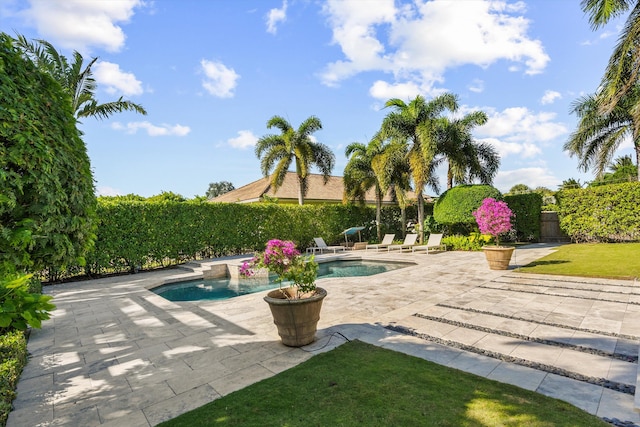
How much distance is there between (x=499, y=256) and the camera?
1014 centimetres

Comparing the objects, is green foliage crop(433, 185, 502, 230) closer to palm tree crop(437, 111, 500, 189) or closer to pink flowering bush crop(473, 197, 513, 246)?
palm tree crop(437, 111, 500, 189)

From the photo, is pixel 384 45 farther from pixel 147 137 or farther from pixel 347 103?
pixel 147 137

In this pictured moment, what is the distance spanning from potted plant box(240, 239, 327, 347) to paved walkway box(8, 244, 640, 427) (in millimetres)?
269

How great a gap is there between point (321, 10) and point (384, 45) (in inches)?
148

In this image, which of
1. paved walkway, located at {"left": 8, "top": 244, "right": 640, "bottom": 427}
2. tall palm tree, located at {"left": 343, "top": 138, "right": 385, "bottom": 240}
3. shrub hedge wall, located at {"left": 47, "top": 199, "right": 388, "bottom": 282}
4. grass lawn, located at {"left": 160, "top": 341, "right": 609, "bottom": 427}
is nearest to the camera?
grass lawn, located at {"left": 160, "top": 341, "right": 609, "bottom": 427}

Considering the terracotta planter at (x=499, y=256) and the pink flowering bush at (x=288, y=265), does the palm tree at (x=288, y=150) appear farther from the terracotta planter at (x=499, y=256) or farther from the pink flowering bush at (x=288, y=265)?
the pink flowering bush at (x=288, y=265)

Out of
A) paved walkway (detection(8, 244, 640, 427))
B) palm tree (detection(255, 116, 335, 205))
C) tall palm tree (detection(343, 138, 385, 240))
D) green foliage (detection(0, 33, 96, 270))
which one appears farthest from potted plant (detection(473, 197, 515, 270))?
palm tree (detection(255, 116, 335, 205))

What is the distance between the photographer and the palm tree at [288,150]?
19828 millimetres

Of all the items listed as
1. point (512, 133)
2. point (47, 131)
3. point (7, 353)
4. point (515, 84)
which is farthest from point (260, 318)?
point (512, 133)

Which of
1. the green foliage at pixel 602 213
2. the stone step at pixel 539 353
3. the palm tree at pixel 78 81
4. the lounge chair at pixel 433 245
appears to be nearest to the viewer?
the stone step at pixel 539 353

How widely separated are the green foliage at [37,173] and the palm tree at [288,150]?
54.6 feet

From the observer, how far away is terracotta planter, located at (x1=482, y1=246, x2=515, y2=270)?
10086 millimetres

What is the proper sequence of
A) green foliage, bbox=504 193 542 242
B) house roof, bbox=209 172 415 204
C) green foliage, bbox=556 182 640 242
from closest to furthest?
green foliage, bbox=556 182 640 242 < green foliage, bbox=504 193 542 242 < house roof, bbox=209 172 415 204

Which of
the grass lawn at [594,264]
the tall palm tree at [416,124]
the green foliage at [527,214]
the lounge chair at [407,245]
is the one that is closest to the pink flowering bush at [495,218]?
the grass lawn at [594,264]
